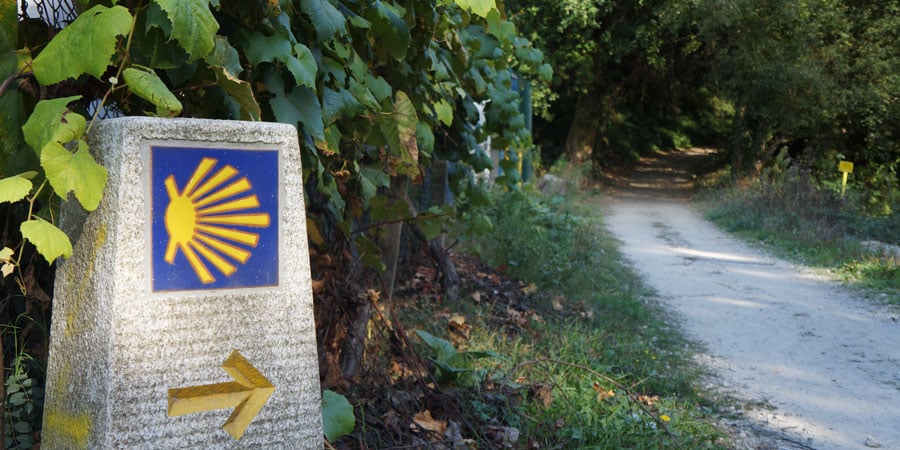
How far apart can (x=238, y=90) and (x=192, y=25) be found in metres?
0.36

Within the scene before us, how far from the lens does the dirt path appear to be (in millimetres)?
4797

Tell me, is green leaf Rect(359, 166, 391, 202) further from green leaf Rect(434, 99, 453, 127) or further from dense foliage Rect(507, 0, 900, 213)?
dense foliage Rect(507, 0, 900, 213)

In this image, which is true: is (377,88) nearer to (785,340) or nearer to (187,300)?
(187,300)

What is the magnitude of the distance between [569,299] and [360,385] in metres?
3.85

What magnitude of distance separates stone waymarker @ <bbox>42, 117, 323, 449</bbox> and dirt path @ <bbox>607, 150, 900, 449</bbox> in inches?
123

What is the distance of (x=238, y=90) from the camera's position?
7.13ft

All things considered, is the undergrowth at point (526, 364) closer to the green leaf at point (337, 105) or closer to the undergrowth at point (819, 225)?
the green leaf at point (337, 105)

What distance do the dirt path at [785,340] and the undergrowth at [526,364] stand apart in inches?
13.5

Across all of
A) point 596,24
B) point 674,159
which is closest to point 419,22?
point 596,24

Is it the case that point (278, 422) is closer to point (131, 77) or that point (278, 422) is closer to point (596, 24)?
point (131, 77)

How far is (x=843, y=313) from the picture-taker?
7773mm

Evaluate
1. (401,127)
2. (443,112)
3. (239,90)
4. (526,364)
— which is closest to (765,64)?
(526,364)

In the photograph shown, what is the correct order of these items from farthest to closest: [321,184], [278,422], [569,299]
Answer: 1. [569,299]
2. [321,184]
3. [278,422]

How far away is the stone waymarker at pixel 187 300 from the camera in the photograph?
1.84 meters
